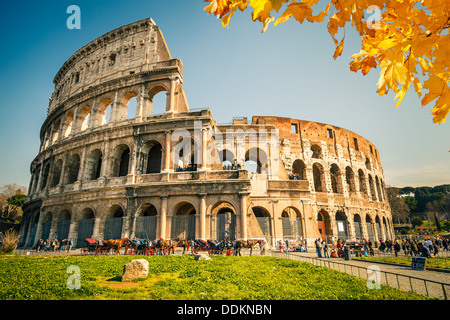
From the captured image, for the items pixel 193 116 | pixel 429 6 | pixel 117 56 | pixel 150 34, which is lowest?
pixel 429 6

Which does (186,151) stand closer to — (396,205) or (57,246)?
(57,246)

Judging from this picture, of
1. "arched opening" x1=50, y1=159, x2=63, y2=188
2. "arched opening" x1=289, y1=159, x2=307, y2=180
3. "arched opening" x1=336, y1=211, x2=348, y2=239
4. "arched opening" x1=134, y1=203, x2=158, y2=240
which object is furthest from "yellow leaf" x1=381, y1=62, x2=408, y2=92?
"arched opening" x1=50, y1=159, x2=63, y2=188

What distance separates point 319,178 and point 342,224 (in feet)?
17.8

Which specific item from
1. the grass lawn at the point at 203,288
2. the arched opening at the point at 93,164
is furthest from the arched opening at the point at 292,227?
the arched opening at the point at 93,164

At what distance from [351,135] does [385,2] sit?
104 feet

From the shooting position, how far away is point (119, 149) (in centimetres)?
1956

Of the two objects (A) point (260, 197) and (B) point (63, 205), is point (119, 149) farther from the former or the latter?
(A) point (260, 197)

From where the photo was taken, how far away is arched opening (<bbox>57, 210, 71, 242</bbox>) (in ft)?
60.4

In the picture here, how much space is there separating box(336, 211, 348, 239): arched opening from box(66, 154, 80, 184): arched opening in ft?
88.0

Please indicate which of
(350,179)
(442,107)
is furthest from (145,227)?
(350,179)

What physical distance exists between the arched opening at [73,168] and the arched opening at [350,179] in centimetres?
2931

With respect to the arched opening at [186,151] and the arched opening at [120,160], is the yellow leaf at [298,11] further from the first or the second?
the arched opening at [120,160]
